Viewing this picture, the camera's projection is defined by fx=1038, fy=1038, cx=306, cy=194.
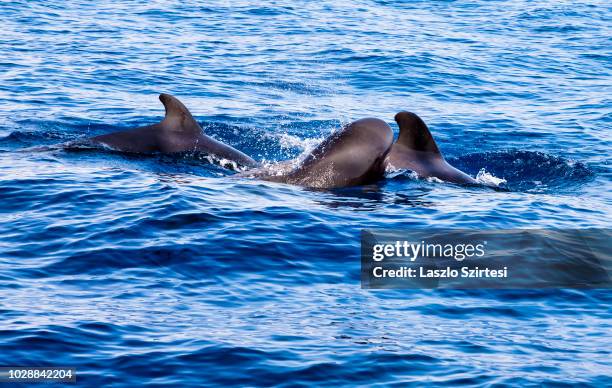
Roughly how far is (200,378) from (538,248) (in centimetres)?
668

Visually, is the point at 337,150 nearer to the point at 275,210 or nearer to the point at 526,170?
the point at 275,210

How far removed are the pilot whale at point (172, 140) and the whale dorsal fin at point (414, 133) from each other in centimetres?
345

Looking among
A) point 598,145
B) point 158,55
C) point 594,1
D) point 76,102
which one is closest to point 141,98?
point 76,102

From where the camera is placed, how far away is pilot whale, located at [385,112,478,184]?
19.5 meters

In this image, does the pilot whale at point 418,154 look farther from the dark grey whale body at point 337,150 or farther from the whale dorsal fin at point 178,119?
the whale dorsal fin at point 178,119

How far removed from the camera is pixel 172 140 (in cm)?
2136

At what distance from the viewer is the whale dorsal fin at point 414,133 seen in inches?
771

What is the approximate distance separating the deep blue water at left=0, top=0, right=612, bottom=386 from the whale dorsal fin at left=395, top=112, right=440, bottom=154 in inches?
40.5

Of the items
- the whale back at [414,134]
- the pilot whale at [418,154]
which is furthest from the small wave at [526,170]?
the whale back at [414,134]

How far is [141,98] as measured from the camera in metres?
28.8

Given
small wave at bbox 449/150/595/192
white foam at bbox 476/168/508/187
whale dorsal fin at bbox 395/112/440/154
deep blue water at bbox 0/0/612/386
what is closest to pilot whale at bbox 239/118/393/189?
deep blue water at bbox 0/0/612/386

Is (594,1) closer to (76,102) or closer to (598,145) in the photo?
(598,145)

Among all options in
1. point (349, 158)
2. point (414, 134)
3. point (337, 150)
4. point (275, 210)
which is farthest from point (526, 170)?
point (275, 210)

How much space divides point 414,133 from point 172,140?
506 centimetres
